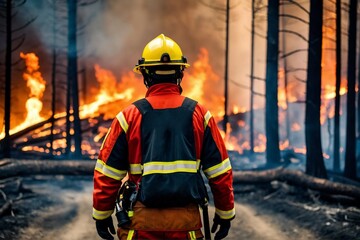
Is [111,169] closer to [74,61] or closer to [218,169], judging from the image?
[218,169]

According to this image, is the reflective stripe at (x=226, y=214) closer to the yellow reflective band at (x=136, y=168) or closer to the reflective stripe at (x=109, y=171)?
the yellow reflective band at (x=136, y=168)

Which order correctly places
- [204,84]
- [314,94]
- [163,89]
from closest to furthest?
1. [163,89]
2. [314,94]
3. [204,84]

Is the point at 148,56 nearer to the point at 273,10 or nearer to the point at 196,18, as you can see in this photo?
the point at 273,10

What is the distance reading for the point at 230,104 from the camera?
33.6m

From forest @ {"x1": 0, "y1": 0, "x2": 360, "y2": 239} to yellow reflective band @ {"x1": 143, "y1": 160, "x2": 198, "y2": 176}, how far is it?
485 centimetres

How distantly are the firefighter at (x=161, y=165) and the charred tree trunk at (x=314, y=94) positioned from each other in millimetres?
8901

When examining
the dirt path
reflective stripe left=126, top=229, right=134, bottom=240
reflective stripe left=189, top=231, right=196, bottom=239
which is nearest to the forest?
the dirt path

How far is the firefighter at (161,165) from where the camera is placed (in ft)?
10.6

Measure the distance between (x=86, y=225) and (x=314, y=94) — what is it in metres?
7.19

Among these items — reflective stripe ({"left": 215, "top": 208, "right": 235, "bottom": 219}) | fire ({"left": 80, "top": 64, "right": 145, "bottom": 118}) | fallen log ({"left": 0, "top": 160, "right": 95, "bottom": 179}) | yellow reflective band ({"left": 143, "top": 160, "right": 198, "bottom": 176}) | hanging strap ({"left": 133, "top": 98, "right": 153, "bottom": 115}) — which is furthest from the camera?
fire ({"left": 80, "top": 64, "right": 145, "bottom": 118})

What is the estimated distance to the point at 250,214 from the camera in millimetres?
9453

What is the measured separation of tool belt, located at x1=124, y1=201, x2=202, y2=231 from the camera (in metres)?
3.25

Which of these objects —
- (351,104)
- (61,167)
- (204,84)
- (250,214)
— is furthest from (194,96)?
(250,214)

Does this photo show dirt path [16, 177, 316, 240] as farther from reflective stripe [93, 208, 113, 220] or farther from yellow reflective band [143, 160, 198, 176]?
yellow reflective band [143, 160, 198, 176]
